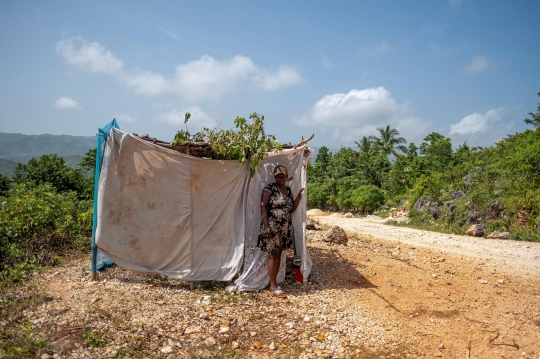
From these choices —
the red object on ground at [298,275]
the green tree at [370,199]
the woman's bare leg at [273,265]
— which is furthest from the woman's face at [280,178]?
the green tree at [370,199]


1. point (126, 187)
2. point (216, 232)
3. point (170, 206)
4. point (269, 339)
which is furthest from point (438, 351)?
point (126, 187)

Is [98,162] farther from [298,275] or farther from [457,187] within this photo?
[457,187]

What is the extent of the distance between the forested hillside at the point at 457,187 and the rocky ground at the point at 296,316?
3004mm

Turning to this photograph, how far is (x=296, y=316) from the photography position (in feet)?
14.6

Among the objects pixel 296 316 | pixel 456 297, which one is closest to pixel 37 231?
pixel 296 316

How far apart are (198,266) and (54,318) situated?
1841 mm

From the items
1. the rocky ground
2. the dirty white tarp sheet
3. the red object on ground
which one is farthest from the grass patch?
the red object on ground

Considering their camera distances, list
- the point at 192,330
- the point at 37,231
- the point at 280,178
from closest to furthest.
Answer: the point at 192,330
the point at 280,178
the point at 37,231

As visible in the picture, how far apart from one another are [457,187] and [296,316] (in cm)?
1362

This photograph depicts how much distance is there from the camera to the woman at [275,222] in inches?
201

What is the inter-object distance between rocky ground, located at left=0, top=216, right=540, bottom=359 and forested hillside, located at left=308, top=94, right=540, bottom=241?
118 inches

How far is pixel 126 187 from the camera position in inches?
202

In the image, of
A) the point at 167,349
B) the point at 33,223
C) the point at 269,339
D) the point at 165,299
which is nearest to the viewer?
the point at 167,349

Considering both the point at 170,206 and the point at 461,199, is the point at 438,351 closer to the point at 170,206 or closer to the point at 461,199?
the point at 170,206
